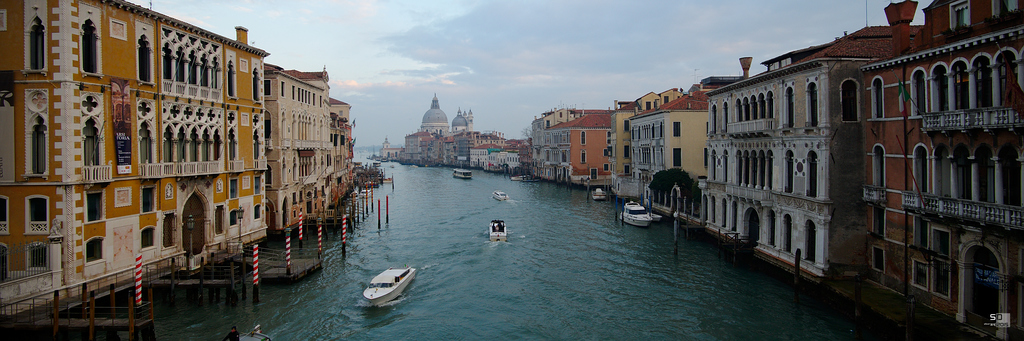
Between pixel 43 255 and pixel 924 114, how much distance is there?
22235 mm

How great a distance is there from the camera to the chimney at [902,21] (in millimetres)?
14984

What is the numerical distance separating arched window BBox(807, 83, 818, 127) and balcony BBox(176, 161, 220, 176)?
2000 cm

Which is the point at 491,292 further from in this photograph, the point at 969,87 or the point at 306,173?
the point at 306,173

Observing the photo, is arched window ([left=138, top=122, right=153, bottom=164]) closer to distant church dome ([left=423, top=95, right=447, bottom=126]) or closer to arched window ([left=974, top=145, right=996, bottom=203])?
arched window ([left=974, top=145, right=996, bottom=203])

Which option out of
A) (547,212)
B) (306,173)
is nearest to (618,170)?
(547,212)

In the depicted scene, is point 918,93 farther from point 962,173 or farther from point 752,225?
point 752,225

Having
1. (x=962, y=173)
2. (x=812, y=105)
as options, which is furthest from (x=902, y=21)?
(x=962, y=173)

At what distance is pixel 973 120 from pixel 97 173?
2126 cm

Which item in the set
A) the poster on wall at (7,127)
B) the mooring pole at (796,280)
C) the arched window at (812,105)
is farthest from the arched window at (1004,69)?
the poster on wall at (7,127)

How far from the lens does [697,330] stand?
15539 millimetres

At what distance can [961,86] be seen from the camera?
12922 millimetres

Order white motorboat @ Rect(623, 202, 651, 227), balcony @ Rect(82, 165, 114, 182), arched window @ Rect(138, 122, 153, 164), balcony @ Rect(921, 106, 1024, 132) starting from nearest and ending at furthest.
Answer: balcony @ Rect(921, 106, 1024, 132) < balcony @ Rect(82, 165, 114, 182) < arched window @ Rect(138, 122, 153, 164) < white motorboat @ Rect(623, 202, 651, 227)

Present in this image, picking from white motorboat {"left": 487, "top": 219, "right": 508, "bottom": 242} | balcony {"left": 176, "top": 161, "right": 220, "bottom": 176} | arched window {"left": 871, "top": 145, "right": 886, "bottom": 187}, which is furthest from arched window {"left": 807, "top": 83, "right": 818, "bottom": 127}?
balcony {"left": 176, "top": 161, "right": 220, "bottom": 176}

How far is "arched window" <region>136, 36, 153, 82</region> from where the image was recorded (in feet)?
56.0
